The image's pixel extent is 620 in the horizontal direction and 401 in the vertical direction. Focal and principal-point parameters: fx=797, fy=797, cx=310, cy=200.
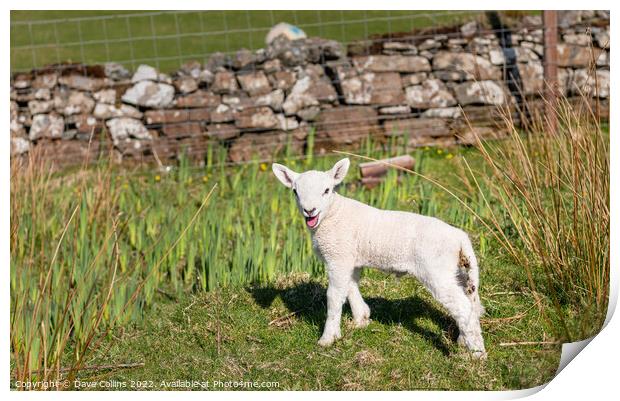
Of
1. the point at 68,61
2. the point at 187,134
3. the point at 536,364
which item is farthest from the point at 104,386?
the point at 68,61

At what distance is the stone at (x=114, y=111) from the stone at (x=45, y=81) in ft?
1.96

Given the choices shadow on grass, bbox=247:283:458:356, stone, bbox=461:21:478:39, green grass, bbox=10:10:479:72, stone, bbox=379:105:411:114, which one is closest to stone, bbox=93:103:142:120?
green grass, bbox=10:10:479:72

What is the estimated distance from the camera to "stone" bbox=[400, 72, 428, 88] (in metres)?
9.91

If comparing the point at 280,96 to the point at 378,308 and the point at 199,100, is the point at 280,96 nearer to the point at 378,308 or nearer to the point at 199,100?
the point at 199,100

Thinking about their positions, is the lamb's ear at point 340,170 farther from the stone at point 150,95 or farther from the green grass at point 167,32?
the green grass at point 167,32

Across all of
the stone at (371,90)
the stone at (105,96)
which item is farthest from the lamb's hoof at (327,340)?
the stone at (105,96)

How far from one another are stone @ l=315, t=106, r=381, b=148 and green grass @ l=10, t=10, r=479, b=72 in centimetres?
121

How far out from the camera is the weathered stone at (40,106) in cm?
984

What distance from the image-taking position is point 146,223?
26.0ft

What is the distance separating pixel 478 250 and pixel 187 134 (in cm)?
479

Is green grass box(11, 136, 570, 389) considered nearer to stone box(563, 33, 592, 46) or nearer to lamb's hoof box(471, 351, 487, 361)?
lamb's hoof box(471, 351, 487, 361)

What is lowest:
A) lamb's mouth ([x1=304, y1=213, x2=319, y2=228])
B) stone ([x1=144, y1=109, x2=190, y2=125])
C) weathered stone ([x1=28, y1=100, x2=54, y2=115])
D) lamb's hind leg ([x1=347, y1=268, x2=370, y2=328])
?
lamb's hind leg ([x1=347, y1=268, x2=370, y2=328])
